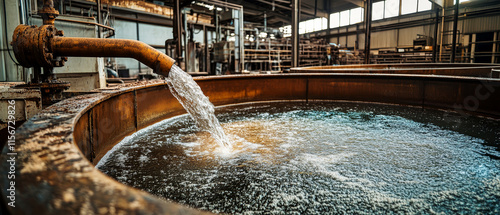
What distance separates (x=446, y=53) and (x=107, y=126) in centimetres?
1882

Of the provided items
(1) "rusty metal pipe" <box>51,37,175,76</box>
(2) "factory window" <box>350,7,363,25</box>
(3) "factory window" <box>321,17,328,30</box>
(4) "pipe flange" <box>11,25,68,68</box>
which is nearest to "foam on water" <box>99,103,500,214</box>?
(1) "rusty metal pipe" <box>51,37,175,76</box>

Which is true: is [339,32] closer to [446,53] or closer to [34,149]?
[446,53]

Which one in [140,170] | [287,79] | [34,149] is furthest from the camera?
[287,79]

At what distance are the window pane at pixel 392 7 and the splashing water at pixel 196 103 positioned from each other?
20116 millimetres

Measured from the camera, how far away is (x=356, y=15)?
872 inches

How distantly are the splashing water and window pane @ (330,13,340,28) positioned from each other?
22293mm

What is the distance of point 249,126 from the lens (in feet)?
12.0

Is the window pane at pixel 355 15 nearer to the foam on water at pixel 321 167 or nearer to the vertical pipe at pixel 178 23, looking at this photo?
the vertical pipe at pixel 178 23

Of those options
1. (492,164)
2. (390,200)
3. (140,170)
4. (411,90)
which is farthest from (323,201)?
(411,90)

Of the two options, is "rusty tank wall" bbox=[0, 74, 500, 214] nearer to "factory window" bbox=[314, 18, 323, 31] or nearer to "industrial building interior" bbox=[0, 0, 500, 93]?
"industrial building interior" bbox=[0, 0, 500, 93]

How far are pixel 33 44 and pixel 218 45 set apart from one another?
33.1ft

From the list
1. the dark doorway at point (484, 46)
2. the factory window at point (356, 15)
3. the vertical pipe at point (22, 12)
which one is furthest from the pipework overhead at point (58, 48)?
the factory window at point (356, 15)

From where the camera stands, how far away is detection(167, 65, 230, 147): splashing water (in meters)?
2.84

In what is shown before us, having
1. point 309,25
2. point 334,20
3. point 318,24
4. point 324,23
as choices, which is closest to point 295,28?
point 334,20
